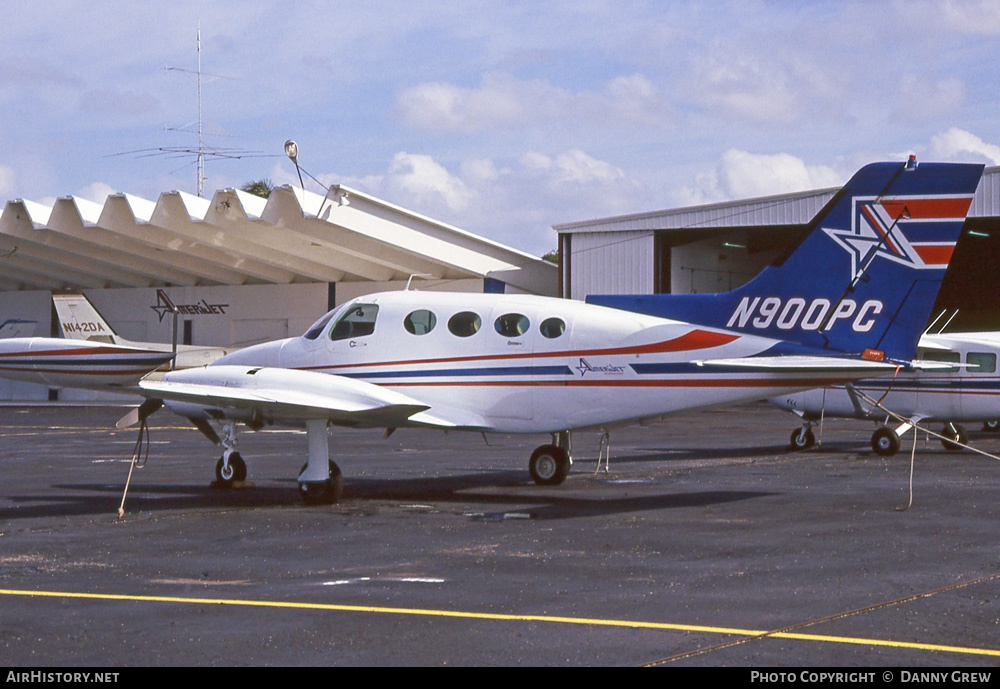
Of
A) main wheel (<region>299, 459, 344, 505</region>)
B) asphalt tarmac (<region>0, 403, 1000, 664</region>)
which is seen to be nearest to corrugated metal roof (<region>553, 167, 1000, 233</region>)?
asphalt tarmac (<region>0, 403, 1000, 664</region>)

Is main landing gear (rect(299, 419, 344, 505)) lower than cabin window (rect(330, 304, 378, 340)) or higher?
lower

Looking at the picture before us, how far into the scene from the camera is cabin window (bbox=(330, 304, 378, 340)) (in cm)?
1697

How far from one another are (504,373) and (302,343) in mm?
3203

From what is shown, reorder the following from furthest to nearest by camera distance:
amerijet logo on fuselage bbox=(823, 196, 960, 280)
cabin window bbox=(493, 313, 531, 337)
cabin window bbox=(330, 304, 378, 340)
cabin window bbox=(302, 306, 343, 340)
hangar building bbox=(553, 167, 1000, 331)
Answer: hangar building bbox=(553, 167, 1000, 331) → cabin window bbox=(302, 306, 343, 340) → cabin window bbox=(330, 304, 378, 340) → cabin window bbox=(493, 313, 531, 337) → amerijet logo on fuselage bbox=(823, 196, 960, 280)

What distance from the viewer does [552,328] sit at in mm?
16141

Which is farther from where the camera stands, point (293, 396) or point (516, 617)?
point (293, 396)

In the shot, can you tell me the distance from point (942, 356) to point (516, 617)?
18832mm

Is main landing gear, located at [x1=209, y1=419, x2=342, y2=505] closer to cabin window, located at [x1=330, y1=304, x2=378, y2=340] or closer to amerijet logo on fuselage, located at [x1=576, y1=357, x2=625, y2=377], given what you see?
cabin window, located at [x1=330, y1=304, x2=378, y2=340]

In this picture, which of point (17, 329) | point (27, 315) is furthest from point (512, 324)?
point (27, 315)

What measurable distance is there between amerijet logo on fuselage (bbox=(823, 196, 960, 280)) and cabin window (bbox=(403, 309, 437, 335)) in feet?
18.5

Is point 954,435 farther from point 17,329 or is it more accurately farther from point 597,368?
point 17,329

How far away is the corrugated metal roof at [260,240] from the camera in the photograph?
4519cm

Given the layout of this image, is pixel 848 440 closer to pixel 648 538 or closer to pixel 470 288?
pixel 648 538

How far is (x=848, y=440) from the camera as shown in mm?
27859
